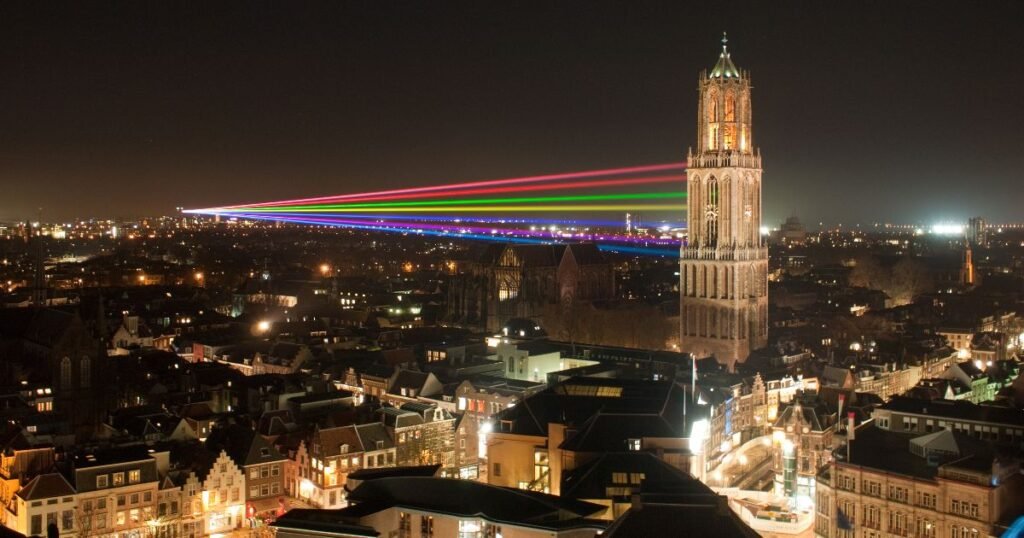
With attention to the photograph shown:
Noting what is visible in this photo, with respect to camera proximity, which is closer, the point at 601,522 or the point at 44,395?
the point at 601,522

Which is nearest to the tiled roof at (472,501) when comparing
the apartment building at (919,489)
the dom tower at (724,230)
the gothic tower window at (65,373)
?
the apartment building at (919,489)

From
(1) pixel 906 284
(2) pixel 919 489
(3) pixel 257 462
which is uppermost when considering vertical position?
(1) pixel 906 284

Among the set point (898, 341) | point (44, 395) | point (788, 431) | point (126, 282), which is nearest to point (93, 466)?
point (44, 395)

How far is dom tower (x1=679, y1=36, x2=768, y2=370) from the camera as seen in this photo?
6800 cm

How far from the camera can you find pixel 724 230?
68.8 meters

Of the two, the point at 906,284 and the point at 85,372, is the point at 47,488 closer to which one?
the point at 85,372

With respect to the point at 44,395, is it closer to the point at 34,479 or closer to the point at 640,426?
the point at 34,479

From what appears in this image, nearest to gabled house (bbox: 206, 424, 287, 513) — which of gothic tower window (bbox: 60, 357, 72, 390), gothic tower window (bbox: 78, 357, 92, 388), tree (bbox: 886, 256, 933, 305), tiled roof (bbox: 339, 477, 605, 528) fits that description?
tiled roof (bbox: 339, 477, 605, 528)

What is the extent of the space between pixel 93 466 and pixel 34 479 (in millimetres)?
1963

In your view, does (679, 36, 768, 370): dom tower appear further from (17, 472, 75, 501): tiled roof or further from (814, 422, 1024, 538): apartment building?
(17, 472, 75, 501): tiled roof

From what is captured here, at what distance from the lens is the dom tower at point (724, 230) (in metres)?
68.0

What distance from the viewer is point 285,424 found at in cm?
4494

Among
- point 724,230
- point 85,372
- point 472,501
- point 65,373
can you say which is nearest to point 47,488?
point 472,501

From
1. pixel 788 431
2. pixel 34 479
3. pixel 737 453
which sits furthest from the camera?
pixel 737 453
